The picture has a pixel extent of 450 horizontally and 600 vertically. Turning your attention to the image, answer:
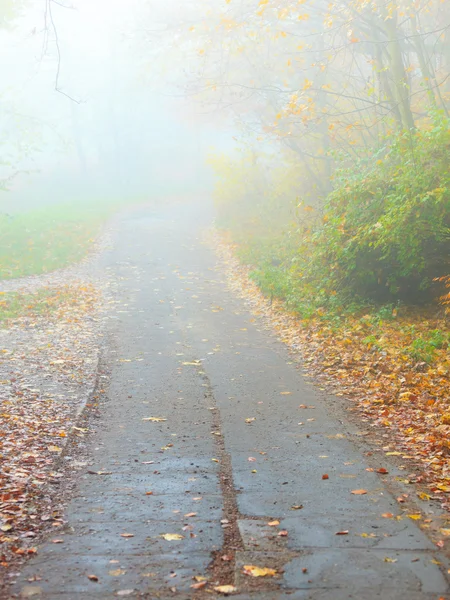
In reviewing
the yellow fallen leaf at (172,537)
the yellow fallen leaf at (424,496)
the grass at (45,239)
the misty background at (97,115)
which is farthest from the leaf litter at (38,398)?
the misty background at (97,115)

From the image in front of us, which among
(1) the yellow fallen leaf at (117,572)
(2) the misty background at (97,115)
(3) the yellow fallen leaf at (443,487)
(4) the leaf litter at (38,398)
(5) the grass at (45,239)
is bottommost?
(3) the yellow fallen leaf at (443,487)

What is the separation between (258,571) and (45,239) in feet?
80.2

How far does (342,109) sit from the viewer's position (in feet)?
73.6

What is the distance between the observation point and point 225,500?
5.25m

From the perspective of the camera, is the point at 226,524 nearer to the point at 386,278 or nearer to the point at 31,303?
the point at 386,278

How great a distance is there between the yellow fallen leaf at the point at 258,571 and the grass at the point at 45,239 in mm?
17206

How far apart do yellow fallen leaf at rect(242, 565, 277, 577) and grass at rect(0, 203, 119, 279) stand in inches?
677

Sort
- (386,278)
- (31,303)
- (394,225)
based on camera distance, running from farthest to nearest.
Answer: (31,303) → (386,278) → (394,225)

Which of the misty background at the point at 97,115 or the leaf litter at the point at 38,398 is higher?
the misty background at the point at 97,115

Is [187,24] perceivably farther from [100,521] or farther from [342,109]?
[100,521]

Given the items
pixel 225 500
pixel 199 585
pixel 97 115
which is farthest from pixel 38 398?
pixel 97 115

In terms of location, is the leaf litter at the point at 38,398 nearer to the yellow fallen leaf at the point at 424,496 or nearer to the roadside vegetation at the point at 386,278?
the yellow fallen leaf at the point at 424,496

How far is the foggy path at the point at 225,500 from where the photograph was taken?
401 cm

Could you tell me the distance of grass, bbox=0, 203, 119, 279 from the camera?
21.8 m
